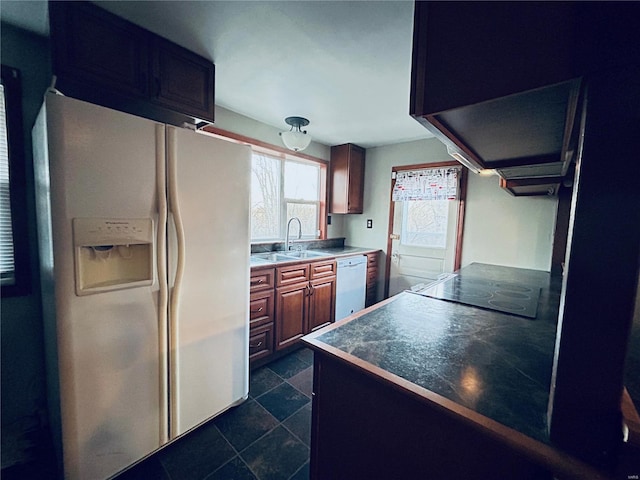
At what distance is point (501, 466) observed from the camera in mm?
651

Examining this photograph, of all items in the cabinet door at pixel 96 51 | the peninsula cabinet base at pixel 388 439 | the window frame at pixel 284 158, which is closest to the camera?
the peninsula cabinet base at pixel 388 439

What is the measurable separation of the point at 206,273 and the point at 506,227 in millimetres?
2897

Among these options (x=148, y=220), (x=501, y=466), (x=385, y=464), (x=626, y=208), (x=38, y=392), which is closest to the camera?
(x=626, y=208)

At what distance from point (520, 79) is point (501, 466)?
2.86 ft

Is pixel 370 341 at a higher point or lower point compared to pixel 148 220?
lower

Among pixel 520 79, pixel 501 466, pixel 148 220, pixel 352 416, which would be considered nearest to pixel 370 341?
pixel 352 416

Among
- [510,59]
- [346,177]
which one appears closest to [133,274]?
[510,59]

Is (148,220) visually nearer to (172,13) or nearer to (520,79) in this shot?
(172,13)

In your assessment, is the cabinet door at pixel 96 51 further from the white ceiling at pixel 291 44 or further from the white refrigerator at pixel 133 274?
the white refrigerator at pixel 133 274

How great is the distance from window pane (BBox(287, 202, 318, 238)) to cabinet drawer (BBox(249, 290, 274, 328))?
4.08 feet

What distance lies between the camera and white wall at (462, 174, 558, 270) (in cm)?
261

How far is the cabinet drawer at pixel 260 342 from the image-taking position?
219 centimetres

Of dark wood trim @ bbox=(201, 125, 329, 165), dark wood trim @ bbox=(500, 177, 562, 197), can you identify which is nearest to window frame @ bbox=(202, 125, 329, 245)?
dark wood trim @ bbox=(201, 125, 329, 165)

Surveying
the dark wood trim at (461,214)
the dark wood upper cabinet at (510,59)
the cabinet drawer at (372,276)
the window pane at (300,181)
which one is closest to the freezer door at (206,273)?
the dark wood upper cabinet at (510,59)
